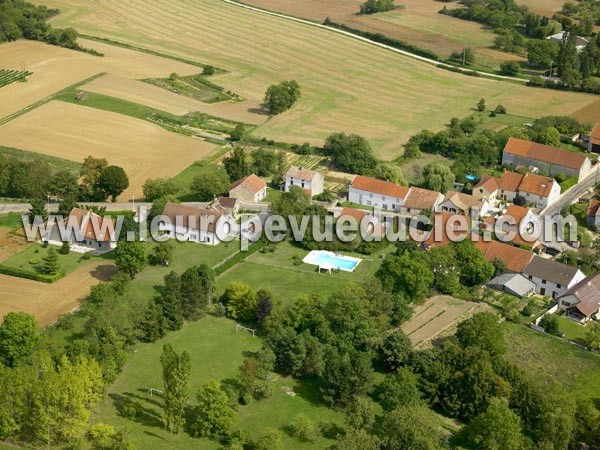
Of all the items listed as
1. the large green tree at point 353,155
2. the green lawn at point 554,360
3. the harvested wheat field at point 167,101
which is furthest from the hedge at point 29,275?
the harvested wheat field at point 167,101

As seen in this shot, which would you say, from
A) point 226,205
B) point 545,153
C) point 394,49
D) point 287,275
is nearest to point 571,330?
point 287,275

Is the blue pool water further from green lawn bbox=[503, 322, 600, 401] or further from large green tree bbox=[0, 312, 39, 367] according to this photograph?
large green tree bbox=[0, 312, 39, 367]

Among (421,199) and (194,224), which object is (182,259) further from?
(421,199)

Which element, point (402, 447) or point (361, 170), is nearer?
point (402, 447)

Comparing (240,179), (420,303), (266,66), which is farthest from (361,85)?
(420,303)

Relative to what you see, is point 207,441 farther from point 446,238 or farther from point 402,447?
point 446,238
